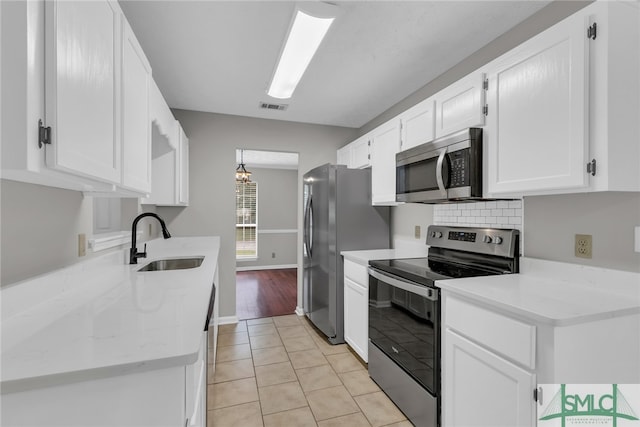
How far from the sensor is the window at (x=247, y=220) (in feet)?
23.0

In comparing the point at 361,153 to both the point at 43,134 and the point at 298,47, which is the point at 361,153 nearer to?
the point at 298,47

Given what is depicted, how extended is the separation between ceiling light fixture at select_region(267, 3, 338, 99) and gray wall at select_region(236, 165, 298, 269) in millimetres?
4544

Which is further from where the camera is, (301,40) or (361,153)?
(361,153)

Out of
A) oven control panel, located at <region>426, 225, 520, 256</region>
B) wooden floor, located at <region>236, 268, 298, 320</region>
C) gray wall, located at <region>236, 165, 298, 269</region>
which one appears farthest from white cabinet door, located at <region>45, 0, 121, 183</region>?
gray wall, located at <region>236, 165, 298, 269</region>

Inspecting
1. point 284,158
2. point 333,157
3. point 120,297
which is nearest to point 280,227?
point 284,158

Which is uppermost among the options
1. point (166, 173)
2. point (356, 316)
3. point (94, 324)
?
point (166, 173)

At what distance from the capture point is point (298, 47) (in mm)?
1995

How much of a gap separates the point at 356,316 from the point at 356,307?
0.26 ft

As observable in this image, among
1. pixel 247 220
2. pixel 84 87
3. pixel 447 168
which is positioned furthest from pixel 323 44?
pixel 247 220

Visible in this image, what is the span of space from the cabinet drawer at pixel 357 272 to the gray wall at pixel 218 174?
1.55m

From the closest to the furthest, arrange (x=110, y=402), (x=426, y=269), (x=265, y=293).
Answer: (x=110, y=402) < (x=426, y=269) < (x=265, y=293)

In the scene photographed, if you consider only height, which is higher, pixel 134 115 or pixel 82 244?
pixel 134 115

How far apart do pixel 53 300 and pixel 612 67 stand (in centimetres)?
243

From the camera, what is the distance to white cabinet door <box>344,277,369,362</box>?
2.55 metres
